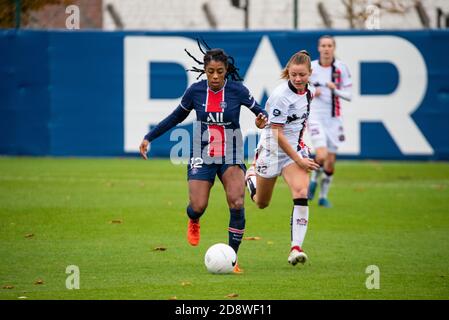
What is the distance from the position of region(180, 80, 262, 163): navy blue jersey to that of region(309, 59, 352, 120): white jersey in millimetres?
5939

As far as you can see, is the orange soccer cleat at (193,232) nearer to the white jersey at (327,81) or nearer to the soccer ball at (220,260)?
the soccer ball at (220,260)

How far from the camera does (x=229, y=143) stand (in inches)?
415

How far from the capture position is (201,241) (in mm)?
12289

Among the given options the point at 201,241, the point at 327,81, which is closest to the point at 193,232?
the point at 201,241

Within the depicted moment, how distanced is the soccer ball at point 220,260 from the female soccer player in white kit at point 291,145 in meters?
0.69

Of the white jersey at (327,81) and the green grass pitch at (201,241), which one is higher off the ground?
the white jersey at (327,81)

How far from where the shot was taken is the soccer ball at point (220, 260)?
991 centimetres

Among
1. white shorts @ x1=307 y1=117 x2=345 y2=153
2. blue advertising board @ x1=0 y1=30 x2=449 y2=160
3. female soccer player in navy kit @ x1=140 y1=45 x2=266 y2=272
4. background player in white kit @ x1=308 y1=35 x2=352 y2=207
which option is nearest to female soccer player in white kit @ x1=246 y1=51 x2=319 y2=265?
female soccer player in navy kit @ x1=140 y1=45 x2=266 y2=272

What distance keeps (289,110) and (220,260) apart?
195 cm

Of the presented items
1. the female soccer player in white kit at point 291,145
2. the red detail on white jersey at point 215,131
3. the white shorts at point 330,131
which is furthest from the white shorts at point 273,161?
the white shorts at point 330,131

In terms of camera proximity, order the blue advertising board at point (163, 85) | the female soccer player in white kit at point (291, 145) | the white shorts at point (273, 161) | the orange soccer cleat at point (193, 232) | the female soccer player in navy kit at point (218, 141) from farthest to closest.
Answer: the blue advertising board at point (163, 85) → the white shorts at point (273, 161) → the orange soccer cleat at point (193, 232) → the female soccer player in white kit at point (291, 145) → the female soccer player in navy kit at point (218, 141)

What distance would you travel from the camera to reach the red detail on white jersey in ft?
34.3

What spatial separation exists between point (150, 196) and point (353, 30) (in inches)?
246
